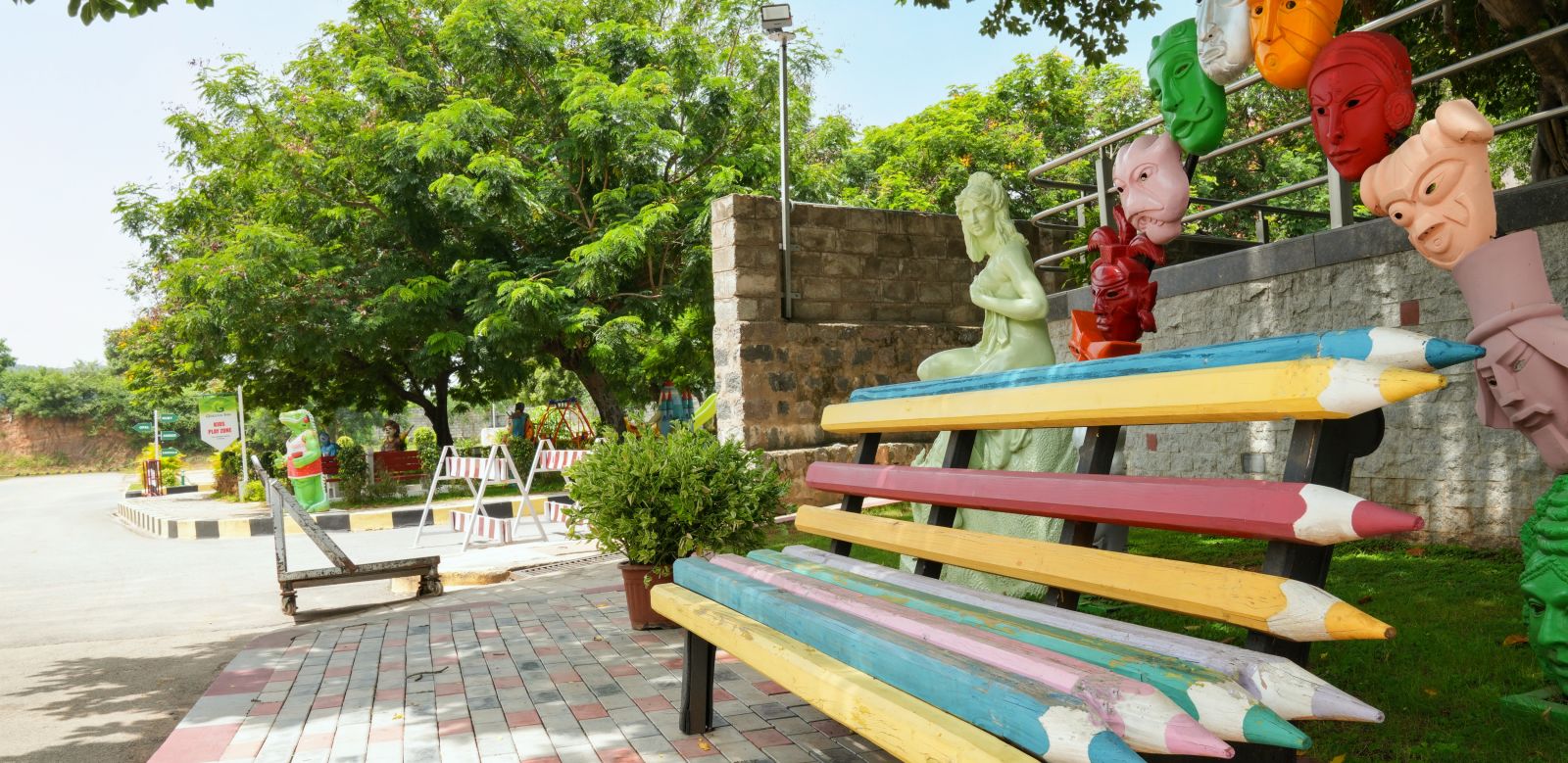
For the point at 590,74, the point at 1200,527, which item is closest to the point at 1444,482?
the point at 1200,527

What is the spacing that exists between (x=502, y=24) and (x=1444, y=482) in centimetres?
1488

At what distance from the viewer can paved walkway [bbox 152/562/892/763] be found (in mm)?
3498

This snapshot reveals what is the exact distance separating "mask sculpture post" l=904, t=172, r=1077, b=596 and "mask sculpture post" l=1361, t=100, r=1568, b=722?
2.21m

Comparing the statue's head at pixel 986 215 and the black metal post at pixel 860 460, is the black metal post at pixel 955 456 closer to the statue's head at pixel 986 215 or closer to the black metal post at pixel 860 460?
the black metal post at pixel 860 460

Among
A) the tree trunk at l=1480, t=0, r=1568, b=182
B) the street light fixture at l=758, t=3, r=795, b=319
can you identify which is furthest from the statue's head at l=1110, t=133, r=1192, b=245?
the street light fixture at l=758, t=3, r=795, b=319

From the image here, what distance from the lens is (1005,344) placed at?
5.15m

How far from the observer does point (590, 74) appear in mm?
16109

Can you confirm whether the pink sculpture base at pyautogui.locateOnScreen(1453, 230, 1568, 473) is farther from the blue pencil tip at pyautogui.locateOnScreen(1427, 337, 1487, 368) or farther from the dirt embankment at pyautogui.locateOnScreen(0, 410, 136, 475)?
the dirt embankment at pyautogui.locateOnScreen(0, 410, 136, 475)

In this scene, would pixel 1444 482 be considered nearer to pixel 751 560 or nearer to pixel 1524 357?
pixel 1524 357

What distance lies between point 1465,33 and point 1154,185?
7.20 meters

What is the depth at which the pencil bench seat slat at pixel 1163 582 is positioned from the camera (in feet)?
5.63

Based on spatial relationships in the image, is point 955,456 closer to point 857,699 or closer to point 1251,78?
point 857,699

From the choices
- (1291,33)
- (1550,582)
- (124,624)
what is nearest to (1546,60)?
(1291,33)

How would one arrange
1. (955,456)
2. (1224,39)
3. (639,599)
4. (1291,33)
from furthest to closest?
(639,599) < (955,456) < (1224,39) < (1291,33)
